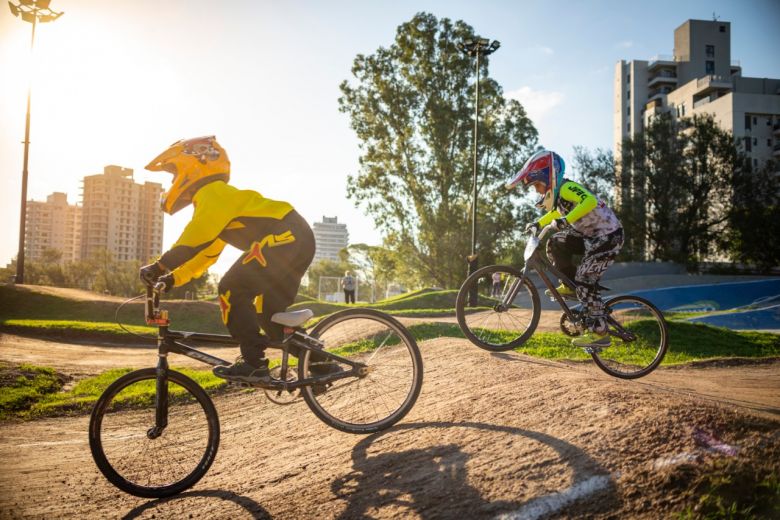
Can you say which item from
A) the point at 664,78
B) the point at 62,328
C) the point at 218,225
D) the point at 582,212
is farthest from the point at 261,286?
the point at 664,78

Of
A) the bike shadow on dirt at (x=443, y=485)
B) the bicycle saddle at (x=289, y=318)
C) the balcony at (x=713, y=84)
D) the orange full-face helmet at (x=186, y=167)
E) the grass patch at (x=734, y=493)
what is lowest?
the bike shadow on dirt at (x=443, y=485)

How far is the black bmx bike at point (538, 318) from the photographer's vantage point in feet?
19.3

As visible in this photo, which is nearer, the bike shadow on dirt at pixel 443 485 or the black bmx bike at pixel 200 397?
the bike shadow on dirt at pixel 443 485

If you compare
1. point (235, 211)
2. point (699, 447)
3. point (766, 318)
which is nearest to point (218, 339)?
point (235, 211)

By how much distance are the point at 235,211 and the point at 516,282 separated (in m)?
3.48

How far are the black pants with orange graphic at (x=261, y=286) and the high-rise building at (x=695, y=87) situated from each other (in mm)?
65770

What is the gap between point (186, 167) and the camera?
4.17 meters

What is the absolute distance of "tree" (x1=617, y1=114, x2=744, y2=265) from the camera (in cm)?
3903

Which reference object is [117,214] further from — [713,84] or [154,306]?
[154,306]

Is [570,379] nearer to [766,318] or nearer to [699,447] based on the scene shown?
[699,447]

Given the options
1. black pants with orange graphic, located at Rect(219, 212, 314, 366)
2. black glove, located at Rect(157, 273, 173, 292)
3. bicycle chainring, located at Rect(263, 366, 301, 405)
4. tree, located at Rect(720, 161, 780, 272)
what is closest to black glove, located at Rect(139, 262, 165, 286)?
black glove, located at Rect(157, 273, 173, 292)

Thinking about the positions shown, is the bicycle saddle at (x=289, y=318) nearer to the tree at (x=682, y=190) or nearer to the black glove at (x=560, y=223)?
the black glove at (x=560, y=223)

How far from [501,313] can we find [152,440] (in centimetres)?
389

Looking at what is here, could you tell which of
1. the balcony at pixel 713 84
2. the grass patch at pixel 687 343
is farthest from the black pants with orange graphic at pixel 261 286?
the balcony at pixel 713 84
